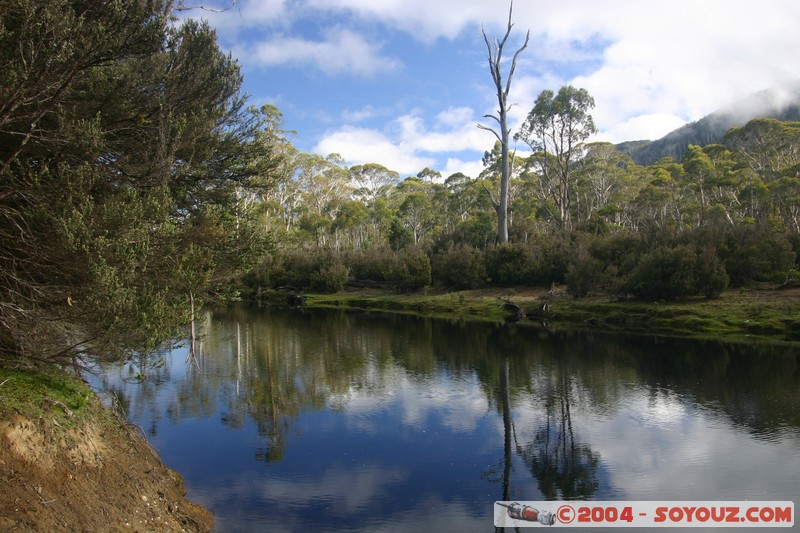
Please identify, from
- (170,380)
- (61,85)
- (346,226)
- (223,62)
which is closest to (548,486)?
(61,85)

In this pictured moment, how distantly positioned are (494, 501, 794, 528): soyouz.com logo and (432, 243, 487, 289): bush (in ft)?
87.6

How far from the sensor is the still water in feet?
25.2

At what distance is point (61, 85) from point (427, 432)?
8.22m

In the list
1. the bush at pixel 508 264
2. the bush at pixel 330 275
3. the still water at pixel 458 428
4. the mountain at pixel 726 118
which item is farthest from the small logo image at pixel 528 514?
the mountain at pixel 726 118

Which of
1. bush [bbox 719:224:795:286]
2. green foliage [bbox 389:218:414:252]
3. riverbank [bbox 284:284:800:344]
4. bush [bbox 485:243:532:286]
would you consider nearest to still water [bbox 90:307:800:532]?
riverbank [bbox 284:284:800:344]

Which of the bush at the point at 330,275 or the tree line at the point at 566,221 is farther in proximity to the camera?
the bush at the point at 330,275

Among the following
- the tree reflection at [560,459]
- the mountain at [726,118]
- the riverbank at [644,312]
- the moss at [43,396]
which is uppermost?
the mountain at [726,118]

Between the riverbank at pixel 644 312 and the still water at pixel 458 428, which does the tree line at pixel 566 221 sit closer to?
the riverbank at pixel 644 312

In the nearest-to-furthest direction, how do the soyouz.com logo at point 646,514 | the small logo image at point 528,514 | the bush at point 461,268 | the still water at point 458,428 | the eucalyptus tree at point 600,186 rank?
the soyouz.com logo at point 646,514
the small logo image at point 528,514
the still water at point 458,428
the bush at point 461,268
the eucalyptus tree at point 600,186

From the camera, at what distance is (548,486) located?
8102 millimetres

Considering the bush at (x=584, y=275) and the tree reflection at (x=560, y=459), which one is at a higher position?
the bush at (x=584, y=275)

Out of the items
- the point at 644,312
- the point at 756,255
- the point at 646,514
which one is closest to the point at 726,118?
the point at 756,255

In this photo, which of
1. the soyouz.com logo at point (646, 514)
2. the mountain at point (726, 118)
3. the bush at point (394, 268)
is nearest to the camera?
the soyouz.com logo at point (646, 514)

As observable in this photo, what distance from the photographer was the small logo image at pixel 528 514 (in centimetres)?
709
